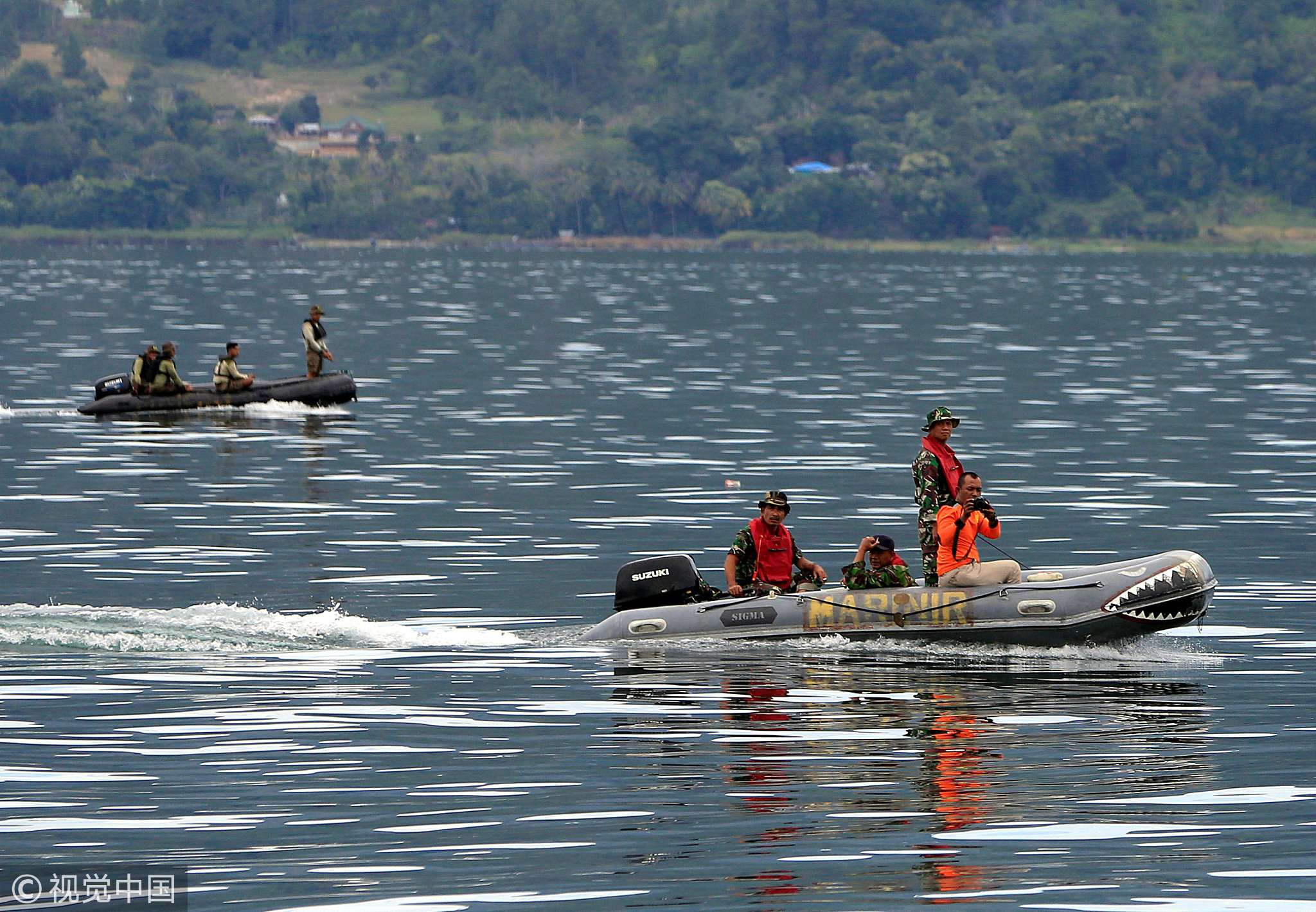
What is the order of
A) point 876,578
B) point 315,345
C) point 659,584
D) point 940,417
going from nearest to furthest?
point 940,417 < point 876,578 < point 659,584 < point 315,345

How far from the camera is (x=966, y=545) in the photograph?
76.1ft

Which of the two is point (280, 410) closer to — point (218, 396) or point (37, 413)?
point (218, 396)

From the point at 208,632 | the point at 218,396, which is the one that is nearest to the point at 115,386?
the point at 218,396

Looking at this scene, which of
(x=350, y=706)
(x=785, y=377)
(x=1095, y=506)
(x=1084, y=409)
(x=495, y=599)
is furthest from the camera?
(x=785, y=377)

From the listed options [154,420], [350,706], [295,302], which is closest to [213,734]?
[350,706]

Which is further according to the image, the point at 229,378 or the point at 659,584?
the point at 229,378

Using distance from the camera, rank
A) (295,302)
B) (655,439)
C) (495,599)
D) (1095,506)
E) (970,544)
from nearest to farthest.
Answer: (970,544) → (495,599) → (1095,506) → (655,439) → (295,302)

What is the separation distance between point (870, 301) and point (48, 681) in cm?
10737

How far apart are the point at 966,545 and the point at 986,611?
735 millimetres

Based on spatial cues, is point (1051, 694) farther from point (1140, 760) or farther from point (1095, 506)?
point (1095, 506)

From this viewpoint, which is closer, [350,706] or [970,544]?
[350,706]

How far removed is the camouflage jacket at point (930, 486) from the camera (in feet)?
77.0

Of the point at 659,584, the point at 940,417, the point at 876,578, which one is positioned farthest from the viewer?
the point at 659,584

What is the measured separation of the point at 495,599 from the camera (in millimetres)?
26438
